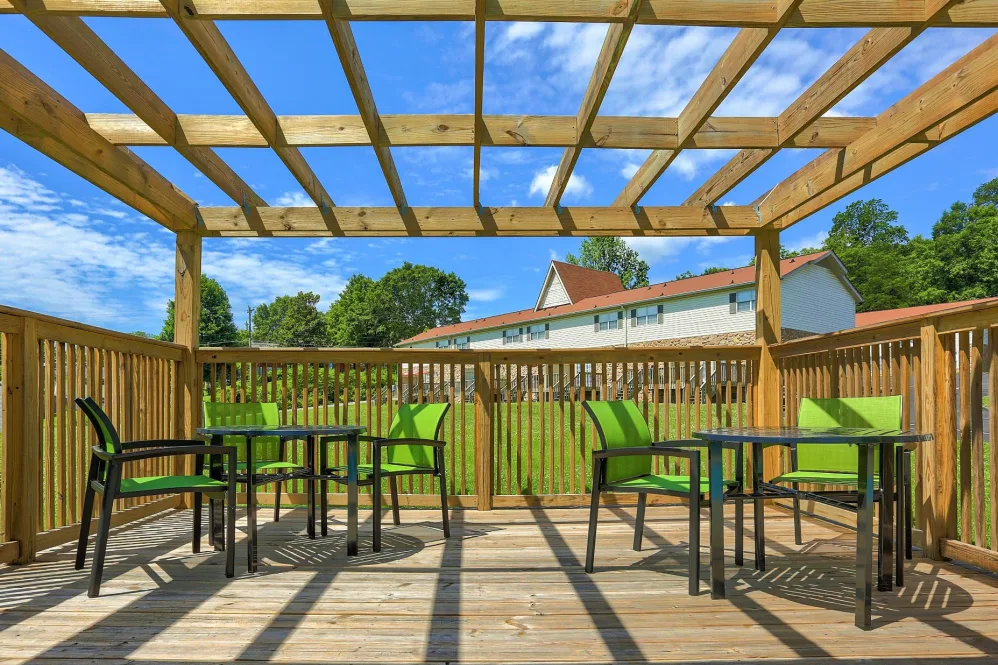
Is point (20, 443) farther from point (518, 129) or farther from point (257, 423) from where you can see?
point (518, 129)

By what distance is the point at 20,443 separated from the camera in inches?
136

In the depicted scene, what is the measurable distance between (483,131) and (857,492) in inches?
109

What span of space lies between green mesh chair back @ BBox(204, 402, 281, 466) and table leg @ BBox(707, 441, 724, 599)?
9.58 ft

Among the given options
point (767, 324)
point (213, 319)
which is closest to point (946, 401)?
point (767, 324)

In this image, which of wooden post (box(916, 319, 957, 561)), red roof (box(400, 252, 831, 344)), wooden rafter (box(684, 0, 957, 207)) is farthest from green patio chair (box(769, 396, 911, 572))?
red roof (box(400, 252, 831, 344))

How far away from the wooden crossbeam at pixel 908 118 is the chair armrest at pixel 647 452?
2192 mm

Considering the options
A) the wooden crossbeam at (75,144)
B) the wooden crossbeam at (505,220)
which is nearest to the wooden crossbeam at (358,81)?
the wooden crossbeam at (505,220)

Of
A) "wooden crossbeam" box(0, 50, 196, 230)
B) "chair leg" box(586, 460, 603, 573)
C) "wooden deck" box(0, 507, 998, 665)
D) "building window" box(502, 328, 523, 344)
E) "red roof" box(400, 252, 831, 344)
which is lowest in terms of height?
"wooden deck" box(0, 507, 998, 665)

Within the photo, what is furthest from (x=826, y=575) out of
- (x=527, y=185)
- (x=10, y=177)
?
(x=10, y=177)

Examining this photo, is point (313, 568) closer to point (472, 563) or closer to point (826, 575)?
point (472, 563)

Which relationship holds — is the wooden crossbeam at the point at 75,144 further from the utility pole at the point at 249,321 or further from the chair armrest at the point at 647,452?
the utility pole at the point at 249,321

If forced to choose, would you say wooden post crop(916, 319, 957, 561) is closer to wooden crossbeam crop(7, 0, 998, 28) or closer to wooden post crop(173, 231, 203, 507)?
wooden crossbeam crop(7, 0, 998, 28)

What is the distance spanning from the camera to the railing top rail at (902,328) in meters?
3.20

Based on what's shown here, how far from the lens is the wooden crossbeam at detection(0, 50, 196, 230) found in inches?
126
